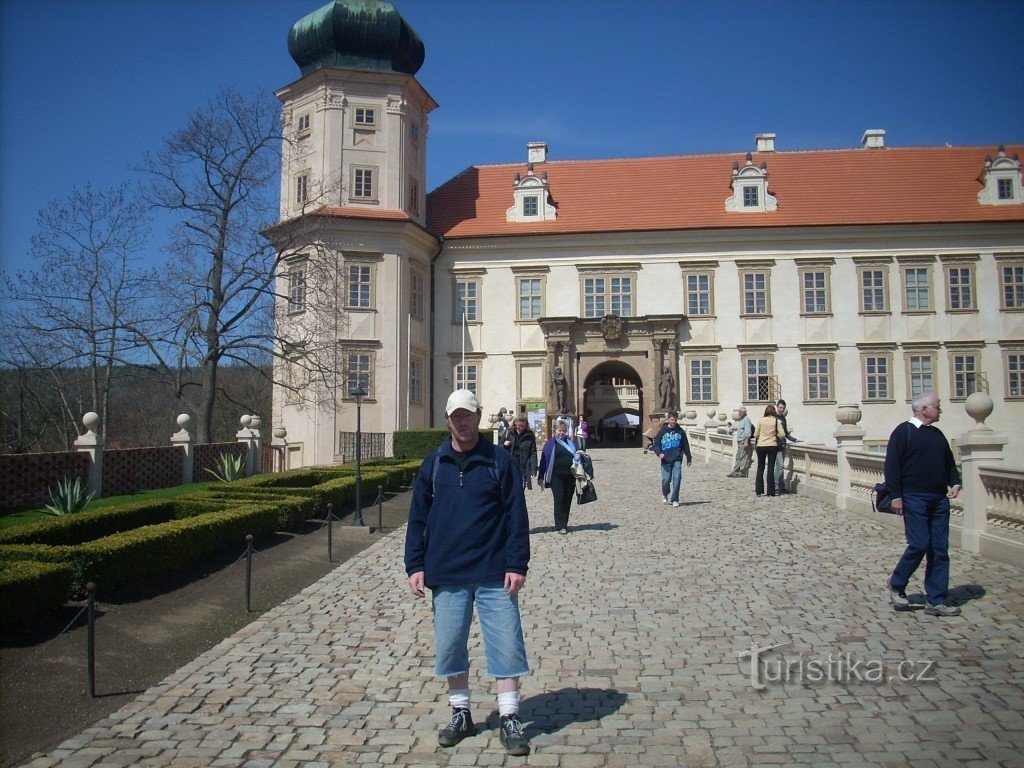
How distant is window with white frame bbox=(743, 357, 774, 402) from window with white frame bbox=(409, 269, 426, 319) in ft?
50.1

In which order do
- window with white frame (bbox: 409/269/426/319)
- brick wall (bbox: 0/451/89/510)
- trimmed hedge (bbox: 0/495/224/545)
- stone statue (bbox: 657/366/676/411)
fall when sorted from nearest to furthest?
trimmed hedge (bbox: 0/495/224/545) < brick wall (bbox: 0/451/89/510) < stone statue (bbox: 657/366/676/411) < window with white frame (bbox: 409/269/426/319)

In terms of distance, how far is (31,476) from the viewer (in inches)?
597

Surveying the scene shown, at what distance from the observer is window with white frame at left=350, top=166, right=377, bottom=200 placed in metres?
36.0

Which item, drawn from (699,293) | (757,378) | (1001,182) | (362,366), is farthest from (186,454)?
(1001,182)

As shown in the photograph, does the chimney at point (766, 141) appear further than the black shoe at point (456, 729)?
Yes

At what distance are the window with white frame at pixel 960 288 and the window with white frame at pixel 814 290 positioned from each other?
554 cm

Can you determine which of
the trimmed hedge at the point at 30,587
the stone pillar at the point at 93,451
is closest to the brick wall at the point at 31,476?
the stone pillar at the point at 93,451

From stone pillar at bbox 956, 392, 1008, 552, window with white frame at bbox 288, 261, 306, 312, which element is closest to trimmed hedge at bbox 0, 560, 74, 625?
stone pillar at bbox 956, 392, 1008, 552

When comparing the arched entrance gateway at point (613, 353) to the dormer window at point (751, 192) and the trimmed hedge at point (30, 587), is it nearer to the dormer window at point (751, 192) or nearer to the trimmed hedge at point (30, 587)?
the dormer window at point (751, 192)

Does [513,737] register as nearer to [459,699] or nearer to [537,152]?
[459,699]

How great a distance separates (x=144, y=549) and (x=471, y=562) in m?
6.03

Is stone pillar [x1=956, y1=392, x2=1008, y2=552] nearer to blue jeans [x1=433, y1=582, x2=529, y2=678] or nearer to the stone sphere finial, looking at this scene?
the stone sphere finial

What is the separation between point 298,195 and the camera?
36781 mm

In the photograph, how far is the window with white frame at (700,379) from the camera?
126 ft
